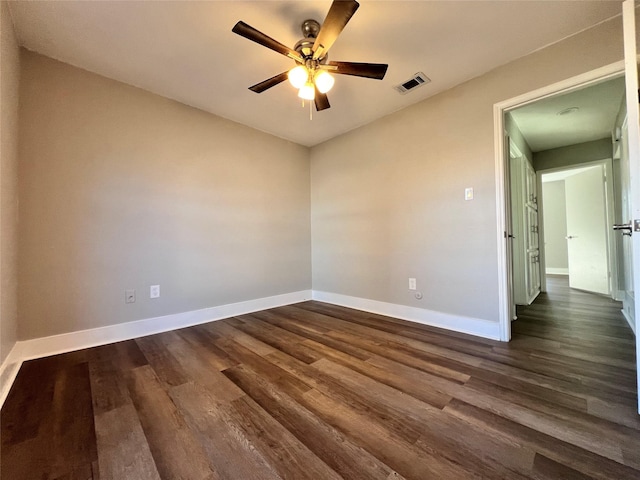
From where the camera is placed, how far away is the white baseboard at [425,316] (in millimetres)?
2258

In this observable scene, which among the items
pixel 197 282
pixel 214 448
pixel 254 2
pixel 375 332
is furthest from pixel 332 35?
pixel 197 282

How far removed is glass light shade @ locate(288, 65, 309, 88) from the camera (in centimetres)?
166

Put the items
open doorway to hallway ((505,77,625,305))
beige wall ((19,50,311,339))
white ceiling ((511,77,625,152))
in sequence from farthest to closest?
open doorway to hallway ((505,77,625,305)) → white ceiling ((511,77,625,152)) → beige wall ((19,50,311,339))

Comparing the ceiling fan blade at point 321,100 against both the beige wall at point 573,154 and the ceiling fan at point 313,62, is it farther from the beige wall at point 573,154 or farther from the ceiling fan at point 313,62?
the beige wall at point 573,154

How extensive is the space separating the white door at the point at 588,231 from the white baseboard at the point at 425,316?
3.29 meters

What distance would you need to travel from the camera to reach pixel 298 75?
167cm

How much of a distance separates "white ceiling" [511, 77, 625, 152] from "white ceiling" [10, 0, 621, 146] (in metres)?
0.73

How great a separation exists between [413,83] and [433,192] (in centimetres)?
105

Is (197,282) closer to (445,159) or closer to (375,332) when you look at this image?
(375,332)

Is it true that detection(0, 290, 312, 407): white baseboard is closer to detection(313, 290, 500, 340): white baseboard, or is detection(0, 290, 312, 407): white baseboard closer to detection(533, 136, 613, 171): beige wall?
detection(313, 290, 500, 340): white baseboard

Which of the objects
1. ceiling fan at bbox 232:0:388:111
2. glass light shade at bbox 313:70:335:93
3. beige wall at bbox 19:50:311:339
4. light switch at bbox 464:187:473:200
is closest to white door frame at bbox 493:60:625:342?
light switch at bbox 464:187:473:200

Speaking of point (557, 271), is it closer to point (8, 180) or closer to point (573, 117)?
point (573, 117)

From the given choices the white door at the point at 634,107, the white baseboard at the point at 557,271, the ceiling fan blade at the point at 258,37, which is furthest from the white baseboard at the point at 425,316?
the white baseboard at the point at 557,271

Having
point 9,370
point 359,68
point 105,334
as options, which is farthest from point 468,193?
point 9,370
